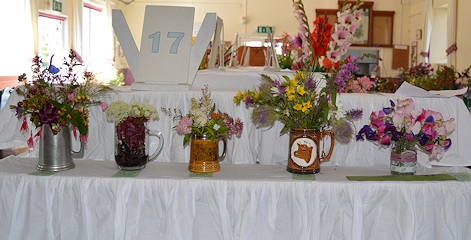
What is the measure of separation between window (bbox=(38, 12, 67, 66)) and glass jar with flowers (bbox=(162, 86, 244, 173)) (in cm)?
666

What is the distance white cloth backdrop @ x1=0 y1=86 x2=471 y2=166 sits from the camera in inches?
83.6

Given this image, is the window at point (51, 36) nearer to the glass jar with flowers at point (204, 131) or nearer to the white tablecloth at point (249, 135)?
the white tablecloth at point (249, 135)

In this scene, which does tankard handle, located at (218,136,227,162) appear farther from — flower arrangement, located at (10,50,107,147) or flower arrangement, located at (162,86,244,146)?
flower arrangement, located at (10,50,107,147)

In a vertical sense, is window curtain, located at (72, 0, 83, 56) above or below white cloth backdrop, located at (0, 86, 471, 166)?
above

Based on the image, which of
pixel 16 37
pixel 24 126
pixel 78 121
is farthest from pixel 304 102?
pixel 16 37

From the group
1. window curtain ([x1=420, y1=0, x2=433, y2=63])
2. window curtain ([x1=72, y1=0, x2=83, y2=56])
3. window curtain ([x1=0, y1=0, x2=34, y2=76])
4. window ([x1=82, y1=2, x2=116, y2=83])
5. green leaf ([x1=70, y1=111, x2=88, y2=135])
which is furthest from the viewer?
window ([x1=82, y1=2, x2=116, y2=83])

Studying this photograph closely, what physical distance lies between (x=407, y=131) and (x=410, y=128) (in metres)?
0.02

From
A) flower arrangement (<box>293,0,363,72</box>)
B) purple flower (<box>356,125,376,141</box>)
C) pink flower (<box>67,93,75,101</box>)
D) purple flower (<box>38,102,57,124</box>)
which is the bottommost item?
purple flower (<box>356,125,376,141</box>)

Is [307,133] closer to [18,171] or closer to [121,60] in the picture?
[18,171]

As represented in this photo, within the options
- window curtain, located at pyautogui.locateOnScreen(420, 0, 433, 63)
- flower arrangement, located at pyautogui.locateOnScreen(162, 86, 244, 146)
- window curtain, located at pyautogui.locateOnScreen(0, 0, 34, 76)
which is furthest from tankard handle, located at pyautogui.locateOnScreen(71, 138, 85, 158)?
window curtain, located at pyautogui.locateOnScreen(420, 0, 433, 63)

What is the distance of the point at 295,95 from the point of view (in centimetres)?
189

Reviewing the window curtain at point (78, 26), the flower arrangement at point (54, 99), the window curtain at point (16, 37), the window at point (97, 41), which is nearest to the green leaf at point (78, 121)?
the flower arrangement at point (54, 99)

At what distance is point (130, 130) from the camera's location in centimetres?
188

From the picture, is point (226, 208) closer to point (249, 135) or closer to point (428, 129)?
point (249, 135)
